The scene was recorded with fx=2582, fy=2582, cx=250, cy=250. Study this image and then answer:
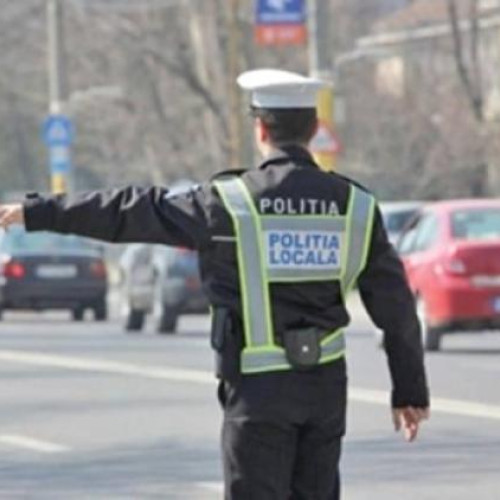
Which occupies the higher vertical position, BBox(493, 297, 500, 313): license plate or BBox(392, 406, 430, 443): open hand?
BBox(392, 406, 430, 443): open hand

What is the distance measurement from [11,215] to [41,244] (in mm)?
27830

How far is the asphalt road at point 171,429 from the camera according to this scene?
13.1m

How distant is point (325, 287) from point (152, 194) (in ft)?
1.84

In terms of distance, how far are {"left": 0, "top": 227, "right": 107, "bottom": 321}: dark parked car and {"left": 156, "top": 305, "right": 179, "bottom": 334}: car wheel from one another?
4199 millimetres

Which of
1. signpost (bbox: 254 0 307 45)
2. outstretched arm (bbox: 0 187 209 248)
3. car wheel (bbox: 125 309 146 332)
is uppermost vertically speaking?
outstretched arm (bbox: 0 187 209 248)

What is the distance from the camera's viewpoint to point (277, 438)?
716cm

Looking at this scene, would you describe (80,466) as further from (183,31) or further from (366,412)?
(183,31)

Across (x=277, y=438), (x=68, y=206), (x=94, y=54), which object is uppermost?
(x=68, y=206)

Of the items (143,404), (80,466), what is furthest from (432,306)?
(80,466)

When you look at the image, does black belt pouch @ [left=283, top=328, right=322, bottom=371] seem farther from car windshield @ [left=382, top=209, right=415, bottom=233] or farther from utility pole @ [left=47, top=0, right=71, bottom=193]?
utility pole @ [left=47, top=0, right=71, bottom=193]

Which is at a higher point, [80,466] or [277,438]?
[277,438]

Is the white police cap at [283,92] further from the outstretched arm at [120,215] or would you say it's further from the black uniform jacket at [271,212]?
the outstretched arm at [120,215]

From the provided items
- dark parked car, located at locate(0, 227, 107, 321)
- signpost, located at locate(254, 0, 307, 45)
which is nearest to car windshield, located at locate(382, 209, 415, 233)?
signpost, located at locate(254, 0, 307, 45)

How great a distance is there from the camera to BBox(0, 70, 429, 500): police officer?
7180 mm
